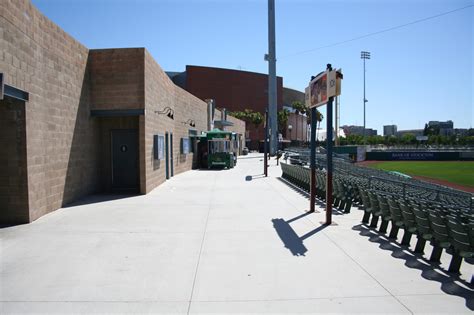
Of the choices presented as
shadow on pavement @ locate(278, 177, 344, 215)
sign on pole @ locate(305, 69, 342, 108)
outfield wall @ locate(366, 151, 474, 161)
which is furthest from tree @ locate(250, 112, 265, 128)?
sign on pole @ locate(305, 69, 342, 108)

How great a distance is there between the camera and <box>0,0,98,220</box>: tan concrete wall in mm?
8695

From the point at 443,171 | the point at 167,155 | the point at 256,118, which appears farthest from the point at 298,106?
the point at 167,155

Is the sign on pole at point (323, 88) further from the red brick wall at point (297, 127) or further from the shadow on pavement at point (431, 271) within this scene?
the red brick wall at point (297, 127)

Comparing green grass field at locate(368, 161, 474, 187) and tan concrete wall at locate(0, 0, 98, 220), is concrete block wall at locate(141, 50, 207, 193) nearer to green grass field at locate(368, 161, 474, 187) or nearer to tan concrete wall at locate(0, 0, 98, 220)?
tan concrete wall at locate(0, 0, 98, 220)

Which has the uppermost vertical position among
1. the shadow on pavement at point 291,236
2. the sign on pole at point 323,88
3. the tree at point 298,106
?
the tree at point 298,106

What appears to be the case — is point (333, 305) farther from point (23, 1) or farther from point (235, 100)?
point (235, 100)

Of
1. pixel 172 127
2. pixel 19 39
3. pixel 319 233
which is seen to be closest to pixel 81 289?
pixel 319 233

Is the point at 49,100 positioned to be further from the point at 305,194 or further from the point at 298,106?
the point at 298,106

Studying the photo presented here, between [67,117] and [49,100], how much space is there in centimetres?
137

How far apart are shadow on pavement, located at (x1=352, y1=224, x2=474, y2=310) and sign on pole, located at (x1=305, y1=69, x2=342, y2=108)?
349 centimetres

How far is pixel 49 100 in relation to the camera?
34.2ft

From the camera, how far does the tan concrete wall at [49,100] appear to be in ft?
28.5

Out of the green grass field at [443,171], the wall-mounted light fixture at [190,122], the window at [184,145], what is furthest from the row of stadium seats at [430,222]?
the green grass field at [443,171]

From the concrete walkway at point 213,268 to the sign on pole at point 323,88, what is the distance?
3.18m
